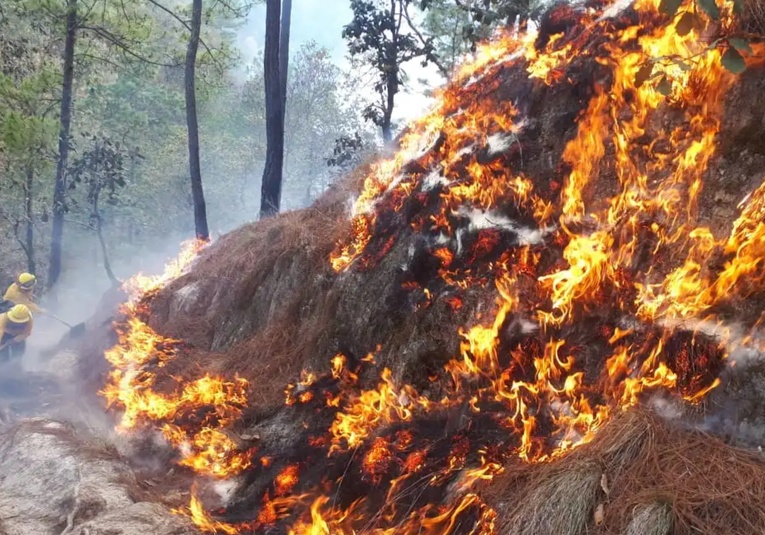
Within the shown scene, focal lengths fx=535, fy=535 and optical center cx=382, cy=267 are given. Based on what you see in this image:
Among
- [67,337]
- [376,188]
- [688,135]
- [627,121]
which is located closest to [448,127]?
[376,188]

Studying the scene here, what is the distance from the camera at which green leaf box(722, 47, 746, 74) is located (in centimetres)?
309

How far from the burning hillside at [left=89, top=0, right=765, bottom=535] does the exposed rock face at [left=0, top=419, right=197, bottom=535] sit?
574 millimetres

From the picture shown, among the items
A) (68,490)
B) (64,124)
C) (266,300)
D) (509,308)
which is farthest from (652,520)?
(64,124)

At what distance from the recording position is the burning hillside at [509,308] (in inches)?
156

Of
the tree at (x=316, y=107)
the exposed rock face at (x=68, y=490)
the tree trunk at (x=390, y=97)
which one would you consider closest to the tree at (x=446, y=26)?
the tree trunk at (x=390, y=97)

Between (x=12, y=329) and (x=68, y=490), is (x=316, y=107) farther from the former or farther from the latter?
(x=68, y=490)

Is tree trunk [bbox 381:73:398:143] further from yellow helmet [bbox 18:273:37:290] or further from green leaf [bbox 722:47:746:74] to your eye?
green leaf [bbox 722:47:746:74]

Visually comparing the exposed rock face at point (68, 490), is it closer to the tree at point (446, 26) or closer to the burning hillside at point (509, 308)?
the burning hillside at point (509, 308)

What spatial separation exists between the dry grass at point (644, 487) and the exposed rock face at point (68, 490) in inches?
133

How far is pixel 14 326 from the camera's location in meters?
11.6

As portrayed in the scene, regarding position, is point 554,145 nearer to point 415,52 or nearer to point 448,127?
point 448,127

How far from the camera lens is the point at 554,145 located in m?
5.97

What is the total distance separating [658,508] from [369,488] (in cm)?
254

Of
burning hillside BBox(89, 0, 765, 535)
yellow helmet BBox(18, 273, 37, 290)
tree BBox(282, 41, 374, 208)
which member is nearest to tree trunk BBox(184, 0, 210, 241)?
yellow helmet BBox(18, 273, 37, 290)
